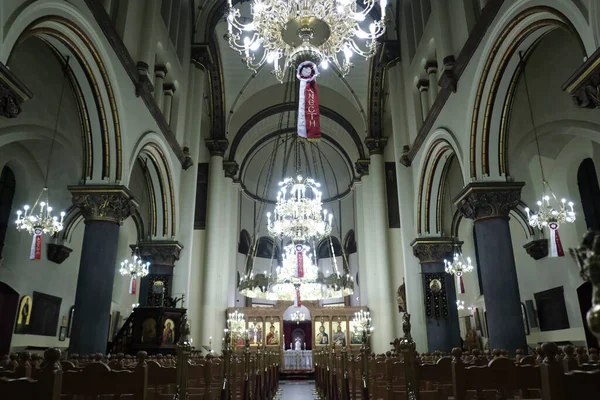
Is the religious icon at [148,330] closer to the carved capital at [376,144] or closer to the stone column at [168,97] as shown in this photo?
the stone column at [168,97]

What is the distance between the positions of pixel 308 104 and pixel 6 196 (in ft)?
33.0

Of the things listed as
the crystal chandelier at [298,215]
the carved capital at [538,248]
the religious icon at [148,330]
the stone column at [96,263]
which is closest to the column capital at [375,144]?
the crystal chandelier at [298,215]

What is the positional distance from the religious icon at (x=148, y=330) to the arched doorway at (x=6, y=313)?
187 inches

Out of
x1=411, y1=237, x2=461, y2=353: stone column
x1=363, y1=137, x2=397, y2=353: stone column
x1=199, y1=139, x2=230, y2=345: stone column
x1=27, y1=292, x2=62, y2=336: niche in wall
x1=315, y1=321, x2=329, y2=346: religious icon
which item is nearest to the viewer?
x1=411, y1=237, x2=461, y2=353: stone column

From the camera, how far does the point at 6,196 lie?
1336 centimetres

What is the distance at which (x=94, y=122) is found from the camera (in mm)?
9086

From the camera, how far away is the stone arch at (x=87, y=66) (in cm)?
648

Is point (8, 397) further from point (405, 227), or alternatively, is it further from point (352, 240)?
point (352, 240)

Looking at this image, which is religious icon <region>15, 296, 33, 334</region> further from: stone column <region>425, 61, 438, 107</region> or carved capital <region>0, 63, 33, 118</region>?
stone column <region>425, 61, 438, 107</region>

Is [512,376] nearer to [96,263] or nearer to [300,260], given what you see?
[96,263]

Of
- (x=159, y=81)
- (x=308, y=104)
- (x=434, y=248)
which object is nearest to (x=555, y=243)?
(x=434, y=248)

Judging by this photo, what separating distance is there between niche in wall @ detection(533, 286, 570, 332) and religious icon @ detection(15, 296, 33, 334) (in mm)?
15574

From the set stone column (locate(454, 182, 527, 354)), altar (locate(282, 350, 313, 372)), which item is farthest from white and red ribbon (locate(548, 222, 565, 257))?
altar (locate(282, 350, 313, 372))

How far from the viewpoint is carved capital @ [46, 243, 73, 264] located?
48.6 ft
